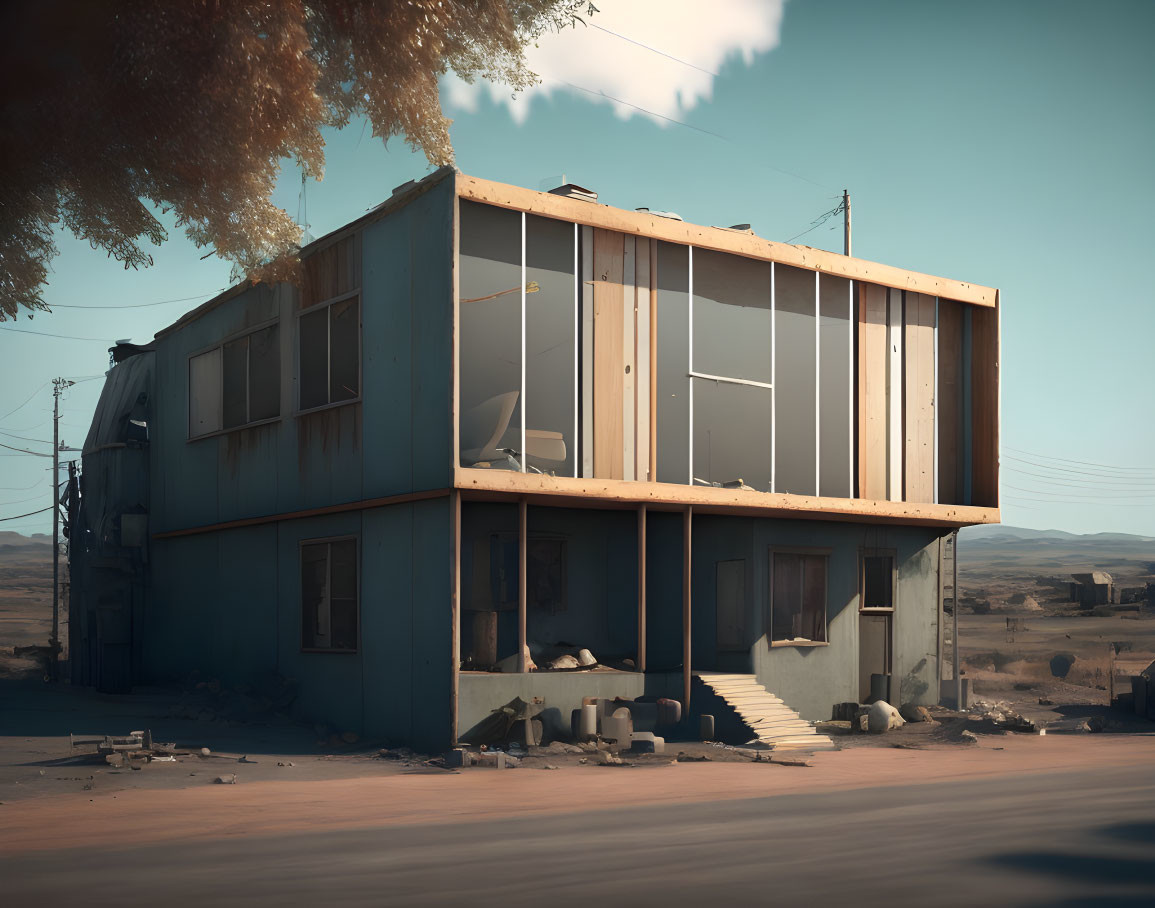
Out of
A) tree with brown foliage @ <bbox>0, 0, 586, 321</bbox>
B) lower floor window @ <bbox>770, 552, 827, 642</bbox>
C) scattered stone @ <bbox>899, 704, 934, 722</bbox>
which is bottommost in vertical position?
scattered stone @ <bbox>899, 704, 934, 722</bbox>

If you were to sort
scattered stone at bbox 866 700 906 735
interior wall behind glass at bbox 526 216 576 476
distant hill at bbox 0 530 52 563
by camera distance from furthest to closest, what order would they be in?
distant hill at bbox 0 530 52 563 → scattered stone at bbox 866 700 906 735 → interior wall behind glass at bbox 526 216 576 476

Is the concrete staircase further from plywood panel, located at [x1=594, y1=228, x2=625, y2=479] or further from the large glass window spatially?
the large glass window

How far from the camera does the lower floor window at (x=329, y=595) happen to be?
728 inches

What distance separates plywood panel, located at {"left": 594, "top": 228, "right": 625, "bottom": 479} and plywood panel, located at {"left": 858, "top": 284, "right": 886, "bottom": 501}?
5.36 metres

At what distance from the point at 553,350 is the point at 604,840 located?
9624 mm

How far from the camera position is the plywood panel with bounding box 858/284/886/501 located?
2111 centimetres

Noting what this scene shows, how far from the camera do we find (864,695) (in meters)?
22.0

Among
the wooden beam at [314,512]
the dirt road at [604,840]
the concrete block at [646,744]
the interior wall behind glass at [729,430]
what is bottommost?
the concrete block at [646,744]

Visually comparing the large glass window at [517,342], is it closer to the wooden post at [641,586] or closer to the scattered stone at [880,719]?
the wooden post at [641,586]

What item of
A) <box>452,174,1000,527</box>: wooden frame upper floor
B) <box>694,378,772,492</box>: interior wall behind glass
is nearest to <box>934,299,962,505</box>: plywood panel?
<box>452,174,1000,527</box>: wooden frame upper floor

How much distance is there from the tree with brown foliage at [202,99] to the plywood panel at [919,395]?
10.2 m

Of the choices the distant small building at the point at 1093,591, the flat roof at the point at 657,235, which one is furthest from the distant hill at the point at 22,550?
the flat roof at the point at 657,235

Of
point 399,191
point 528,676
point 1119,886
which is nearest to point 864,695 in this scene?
point 528,676

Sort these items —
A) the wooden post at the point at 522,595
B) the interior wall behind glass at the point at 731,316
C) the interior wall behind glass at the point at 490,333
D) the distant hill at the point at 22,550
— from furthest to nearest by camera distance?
the distant hill at the point at 22,550, the interior wall behind glass at the point at 731,316, the interior wall behind glass at the point at 490,333, the wooden post at the point at 522,595
